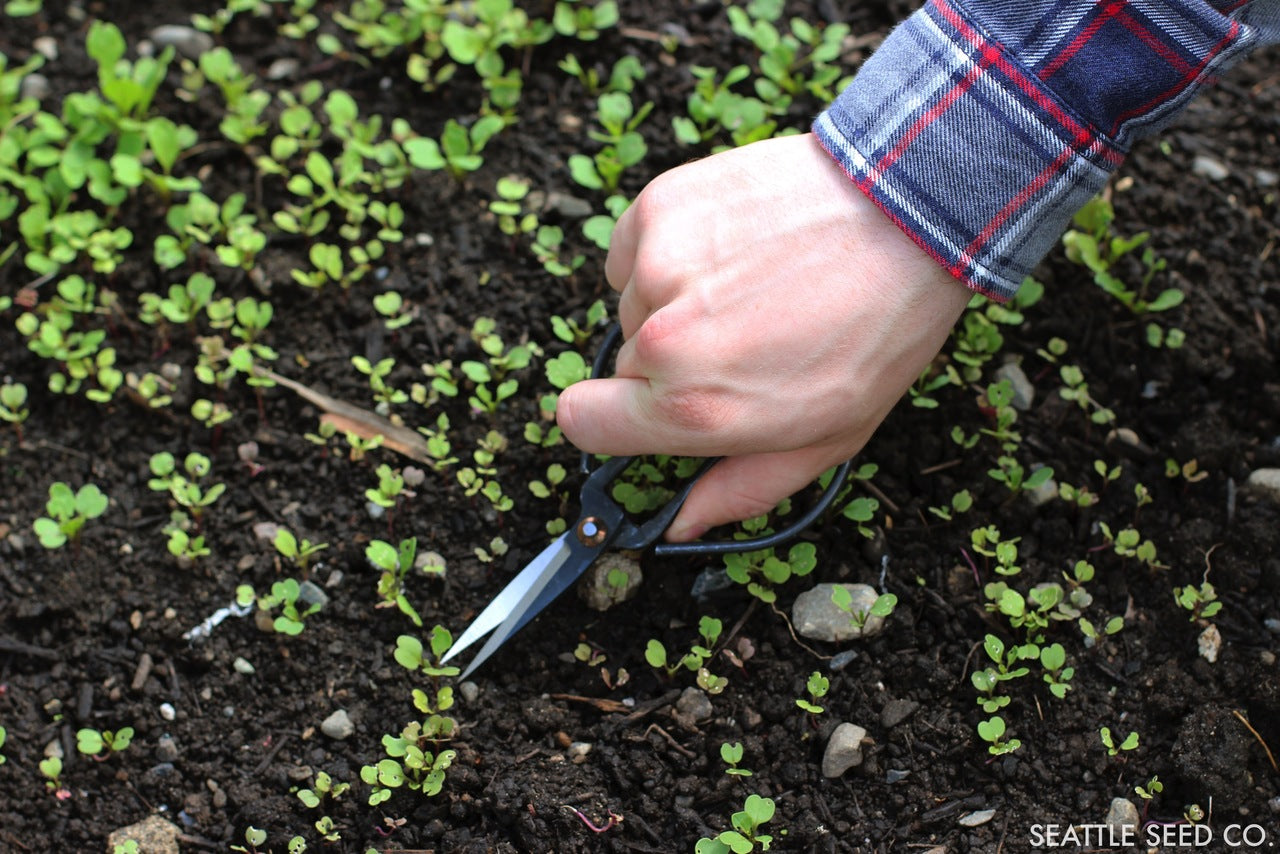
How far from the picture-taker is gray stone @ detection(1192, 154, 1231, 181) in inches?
114

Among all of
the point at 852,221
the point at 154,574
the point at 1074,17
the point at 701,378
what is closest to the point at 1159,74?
the point at 1074,17

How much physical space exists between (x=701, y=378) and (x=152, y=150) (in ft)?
6.56

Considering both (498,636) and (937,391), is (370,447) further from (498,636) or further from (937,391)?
(937,391)

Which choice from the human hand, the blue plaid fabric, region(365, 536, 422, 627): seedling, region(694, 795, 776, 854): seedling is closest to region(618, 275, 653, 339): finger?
the human hand

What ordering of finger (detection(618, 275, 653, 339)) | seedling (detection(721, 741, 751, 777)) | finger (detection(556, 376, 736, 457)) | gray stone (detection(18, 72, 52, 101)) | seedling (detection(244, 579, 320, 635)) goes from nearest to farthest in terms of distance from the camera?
finger (detection(556, 376, 736, 457)) → finger (detection(618, 275, 653, 339)) → seedling (detection(721, 741, 751, 777)) → seedling (detection(244, 579, 320, 635)) → gray stone (detection(18, 72, 52, 101))

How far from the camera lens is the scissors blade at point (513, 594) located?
2143mm

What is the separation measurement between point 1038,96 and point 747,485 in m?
0.78

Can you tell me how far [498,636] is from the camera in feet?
7.03

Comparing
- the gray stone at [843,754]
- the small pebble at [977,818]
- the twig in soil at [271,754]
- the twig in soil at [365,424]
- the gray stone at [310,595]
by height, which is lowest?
the twig in soil at [271,754]

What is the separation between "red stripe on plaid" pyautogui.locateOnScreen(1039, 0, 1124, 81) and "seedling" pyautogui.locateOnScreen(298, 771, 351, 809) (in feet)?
5.70

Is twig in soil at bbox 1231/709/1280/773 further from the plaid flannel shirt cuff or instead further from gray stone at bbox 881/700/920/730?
the plaid flannel shirt cuff

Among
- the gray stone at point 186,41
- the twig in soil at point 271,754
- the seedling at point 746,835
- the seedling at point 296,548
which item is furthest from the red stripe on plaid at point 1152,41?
the gray stone at point 186,41

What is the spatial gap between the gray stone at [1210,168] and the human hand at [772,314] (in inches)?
58.1

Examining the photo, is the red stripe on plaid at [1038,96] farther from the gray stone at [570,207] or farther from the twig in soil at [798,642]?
the gray stone at [570,207]
